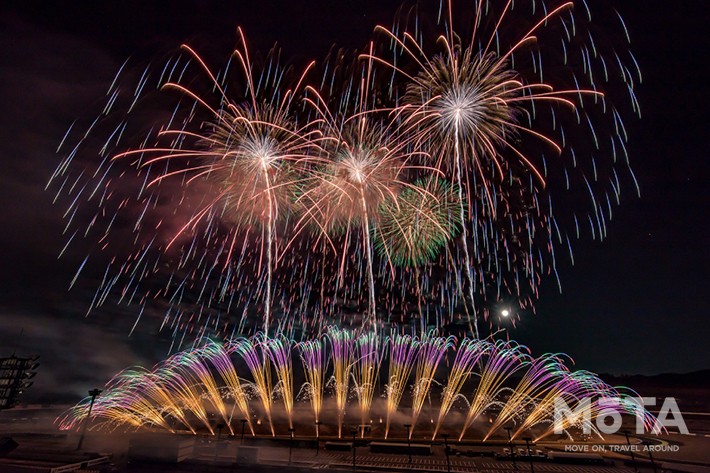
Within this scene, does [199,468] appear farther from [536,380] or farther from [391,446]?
[536,380]

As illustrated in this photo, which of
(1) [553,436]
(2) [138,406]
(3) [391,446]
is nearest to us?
(3) [391,446]

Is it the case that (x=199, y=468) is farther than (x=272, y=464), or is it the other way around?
(x=272, y=464)

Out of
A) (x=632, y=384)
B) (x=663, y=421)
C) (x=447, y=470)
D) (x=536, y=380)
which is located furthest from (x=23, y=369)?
(x=632, y=384)

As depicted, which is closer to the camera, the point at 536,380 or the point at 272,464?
the point at 272,464

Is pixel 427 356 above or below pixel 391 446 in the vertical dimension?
above

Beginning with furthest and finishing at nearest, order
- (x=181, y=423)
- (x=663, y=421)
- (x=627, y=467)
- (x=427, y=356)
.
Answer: (x=181, y=423)
(x=663, y=421)
(x=427, y=356)
(x=627, y=467)

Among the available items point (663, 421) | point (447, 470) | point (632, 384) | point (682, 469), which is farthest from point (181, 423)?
point (632, 384)

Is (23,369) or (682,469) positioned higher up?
(23,369)

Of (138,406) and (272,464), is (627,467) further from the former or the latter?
(138,406)

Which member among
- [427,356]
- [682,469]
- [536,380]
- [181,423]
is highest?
[427,356]
